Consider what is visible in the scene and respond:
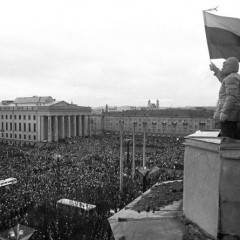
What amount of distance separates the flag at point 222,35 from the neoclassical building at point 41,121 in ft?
220

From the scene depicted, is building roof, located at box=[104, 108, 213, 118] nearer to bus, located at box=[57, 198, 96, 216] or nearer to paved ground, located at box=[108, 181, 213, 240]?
bus, located at box=[57, 198, 96, 216]

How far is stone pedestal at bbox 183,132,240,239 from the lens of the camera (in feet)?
15.4

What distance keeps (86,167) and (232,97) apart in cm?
2754

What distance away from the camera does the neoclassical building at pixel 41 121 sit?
7262cm

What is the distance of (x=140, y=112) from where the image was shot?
96.4 metres

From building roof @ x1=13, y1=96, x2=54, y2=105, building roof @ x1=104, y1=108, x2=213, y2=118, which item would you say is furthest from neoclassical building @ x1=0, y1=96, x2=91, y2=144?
building roof @ x1=104, y1=108, x2=213, y2=118

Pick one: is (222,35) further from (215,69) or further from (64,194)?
(64,194)

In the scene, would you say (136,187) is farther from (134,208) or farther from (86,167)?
(134,208)

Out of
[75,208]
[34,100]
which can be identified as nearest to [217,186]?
[75,208]

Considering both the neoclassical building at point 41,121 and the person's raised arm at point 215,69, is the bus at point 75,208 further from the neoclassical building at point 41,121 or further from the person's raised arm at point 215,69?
the neoclassical building at point 41,121

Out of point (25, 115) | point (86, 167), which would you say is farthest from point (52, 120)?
point (86, 167)

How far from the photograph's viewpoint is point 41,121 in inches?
2852

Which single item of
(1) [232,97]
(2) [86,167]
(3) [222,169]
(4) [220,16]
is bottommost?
(2) [86,167]

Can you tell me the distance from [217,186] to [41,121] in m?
70.6
